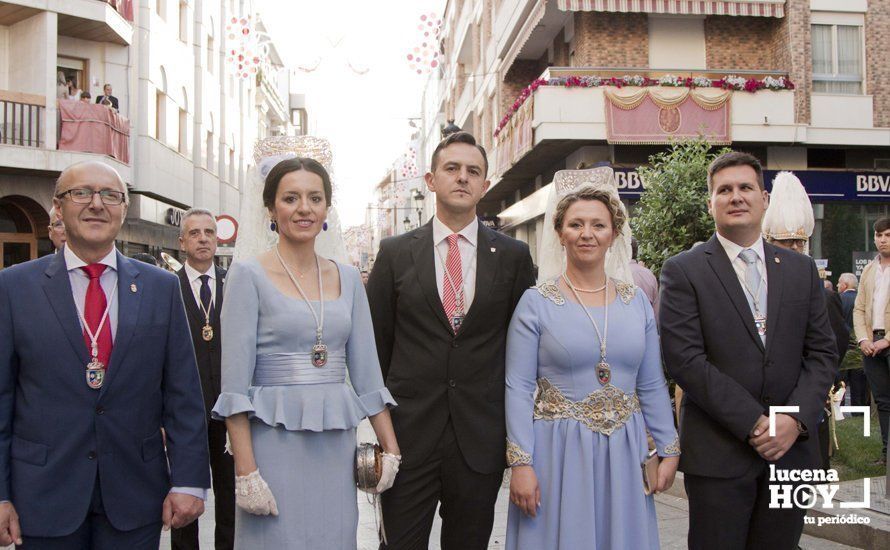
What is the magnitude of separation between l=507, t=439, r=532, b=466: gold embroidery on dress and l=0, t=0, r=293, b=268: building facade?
16987 millimetres

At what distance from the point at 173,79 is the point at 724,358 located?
24608 millimetres

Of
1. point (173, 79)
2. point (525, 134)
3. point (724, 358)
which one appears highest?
point (173, 79)

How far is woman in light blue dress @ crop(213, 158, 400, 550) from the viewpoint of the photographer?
127 inches

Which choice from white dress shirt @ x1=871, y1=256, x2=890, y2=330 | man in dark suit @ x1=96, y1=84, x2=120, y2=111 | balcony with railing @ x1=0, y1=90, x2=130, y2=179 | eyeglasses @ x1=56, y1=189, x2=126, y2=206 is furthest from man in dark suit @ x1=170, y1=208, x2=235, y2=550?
man in dark suit @ x1=96, y1=84, x2=120, y2=111

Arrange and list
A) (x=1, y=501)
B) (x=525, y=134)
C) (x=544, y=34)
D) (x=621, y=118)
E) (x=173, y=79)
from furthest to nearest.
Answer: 1. (x=173, y=79)
2. (x=544, y=34)
3. (x=525, y=134)
4. (x=621, y=118)
5. (x=1, y=501)

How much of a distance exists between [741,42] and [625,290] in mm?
19308

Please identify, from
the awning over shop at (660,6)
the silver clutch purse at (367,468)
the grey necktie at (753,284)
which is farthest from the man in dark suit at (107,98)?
the grey necktie at (753,284)

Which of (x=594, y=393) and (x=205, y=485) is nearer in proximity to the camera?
(x=205, y=485)

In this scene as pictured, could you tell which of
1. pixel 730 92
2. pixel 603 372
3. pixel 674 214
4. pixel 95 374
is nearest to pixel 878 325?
pixel 674 214

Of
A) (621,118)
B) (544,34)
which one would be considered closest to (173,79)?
(544,34)

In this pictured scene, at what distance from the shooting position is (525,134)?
20.8 meters

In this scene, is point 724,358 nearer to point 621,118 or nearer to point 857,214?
point 621,118

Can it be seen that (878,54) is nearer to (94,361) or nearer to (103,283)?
(103,283)

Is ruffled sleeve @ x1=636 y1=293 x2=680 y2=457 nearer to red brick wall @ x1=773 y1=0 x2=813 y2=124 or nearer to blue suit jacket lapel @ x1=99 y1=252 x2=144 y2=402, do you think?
blue suit jacket lapel @ x1=99 y1=252 x2=144 y2=402
